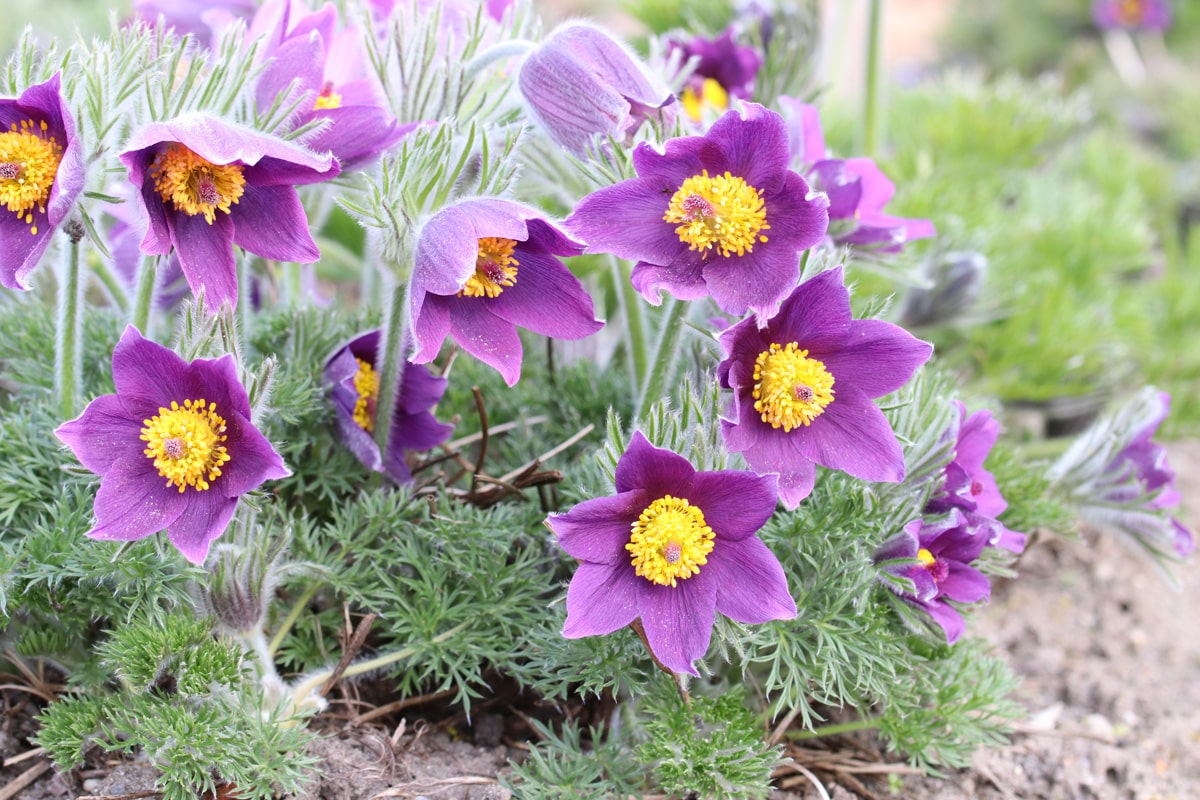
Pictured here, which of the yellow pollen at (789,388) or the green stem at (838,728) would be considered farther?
the green stem at (838,728)

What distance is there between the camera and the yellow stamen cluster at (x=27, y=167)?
1.00 m

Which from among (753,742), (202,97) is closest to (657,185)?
(202,97)

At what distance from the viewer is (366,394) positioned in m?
1.25

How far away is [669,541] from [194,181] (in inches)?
22.3

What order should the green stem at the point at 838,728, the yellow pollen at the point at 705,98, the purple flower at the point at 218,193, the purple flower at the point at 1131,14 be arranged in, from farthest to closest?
the purple flower at the point at 1131,14 → the yellow pollen at the point at 705,98 → the green stem at the point at 838,728 → the purple flower at the point at 218,193

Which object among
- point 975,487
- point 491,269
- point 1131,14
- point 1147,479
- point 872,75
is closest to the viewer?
point 491,269

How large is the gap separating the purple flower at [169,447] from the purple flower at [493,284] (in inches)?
7.1

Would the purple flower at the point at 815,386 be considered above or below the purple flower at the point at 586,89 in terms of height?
below

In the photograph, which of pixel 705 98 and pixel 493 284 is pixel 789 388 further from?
pixel 705 98

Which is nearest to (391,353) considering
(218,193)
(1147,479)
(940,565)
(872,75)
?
(218,193)

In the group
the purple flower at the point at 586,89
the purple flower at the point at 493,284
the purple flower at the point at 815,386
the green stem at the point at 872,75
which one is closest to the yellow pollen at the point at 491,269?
the purple flower at the point at 493,284

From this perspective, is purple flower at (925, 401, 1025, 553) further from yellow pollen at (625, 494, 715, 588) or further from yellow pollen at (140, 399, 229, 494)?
yellow pollen at (140, 399, 229, 494)

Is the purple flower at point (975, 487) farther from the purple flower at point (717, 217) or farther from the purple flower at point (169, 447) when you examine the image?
the purple flower at point (169, 447)

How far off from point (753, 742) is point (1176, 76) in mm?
3906
